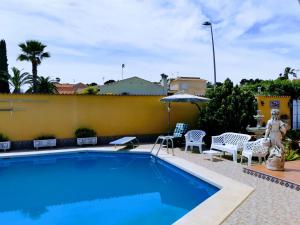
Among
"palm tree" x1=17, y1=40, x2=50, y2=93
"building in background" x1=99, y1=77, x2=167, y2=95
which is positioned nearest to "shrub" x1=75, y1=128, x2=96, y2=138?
"palm tree" x1=17, y1=40, x2=50, y2=93

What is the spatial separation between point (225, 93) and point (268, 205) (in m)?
8.90

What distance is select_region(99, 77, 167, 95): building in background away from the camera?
42.5 metres

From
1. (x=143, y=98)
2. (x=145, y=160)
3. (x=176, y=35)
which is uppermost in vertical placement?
(x=176, y=35)

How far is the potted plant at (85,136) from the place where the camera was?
50.9 feet

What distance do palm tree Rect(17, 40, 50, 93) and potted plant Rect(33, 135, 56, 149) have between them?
1477 centimetres

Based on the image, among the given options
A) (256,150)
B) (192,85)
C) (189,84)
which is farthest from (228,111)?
(192,85)

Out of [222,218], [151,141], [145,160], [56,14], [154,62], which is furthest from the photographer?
[154,62]

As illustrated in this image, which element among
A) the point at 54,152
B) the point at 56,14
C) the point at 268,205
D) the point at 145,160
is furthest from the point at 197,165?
the point at 56,14

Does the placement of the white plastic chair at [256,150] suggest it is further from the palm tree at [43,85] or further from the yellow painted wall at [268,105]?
the palm tree at [43,85]

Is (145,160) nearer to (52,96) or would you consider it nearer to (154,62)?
(52,96)

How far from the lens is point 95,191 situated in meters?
9.10

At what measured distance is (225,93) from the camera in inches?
579

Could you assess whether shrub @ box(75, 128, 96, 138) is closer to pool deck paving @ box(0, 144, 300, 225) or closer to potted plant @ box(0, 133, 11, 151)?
potted plant @ box(0, 133, 11, 151)

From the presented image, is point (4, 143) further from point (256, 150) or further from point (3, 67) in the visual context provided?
point (3, 67)
